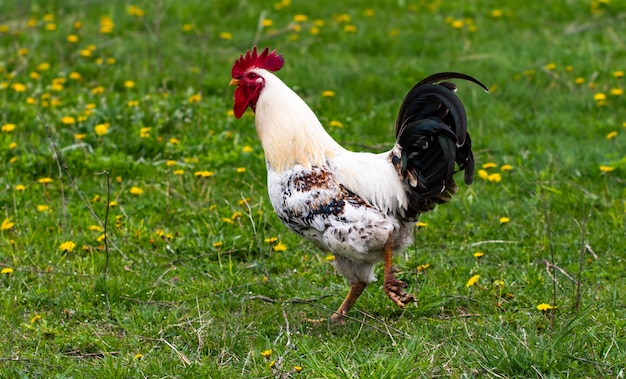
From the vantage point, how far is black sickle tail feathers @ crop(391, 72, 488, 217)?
15.5 ft

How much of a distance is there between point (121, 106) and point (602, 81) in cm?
492

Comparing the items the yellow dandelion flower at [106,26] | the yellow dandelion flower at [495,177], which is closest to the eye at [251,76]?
the yellow dandelion flower at [495,177]

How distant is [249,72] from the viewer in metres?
5.32

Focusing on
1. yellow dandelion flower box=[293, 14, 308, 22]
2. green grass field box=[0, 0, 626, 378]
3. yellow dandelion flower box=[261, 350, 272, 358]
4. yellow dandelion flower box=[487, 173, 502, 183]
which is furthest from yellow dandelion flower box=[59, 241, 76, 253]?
yellow dandelion flower box=[293, 14, 308, 22]

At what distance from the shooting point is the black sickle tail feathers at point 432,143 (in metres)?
4.71

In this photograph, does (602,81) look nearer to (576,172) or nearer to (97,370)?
(576,172)

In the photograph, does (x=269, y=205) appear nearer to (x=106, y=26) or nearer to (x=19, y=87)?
(x=19, y=87)

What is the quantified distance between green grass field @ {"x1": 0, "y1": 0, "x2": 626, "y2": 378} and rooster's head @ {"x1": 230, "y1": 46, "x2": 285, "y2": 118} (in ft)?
2.50

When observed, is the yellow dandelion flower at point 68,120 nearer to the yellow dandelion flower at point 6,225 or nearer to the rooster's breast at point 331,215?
the yellow dandelion flower at point 6,225

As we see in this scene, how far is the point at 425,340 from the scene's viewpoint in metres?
4.50

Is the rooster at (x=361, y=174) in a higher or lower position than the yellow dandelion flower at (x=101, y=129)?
higher

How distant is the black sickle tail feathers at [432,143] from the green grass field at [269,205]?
73 cm

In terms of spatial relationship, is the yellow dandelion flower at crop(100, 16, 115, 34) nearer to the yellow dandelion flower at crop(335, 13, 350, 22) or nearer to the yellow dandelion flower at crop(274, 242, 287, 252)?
the yellow dandelion flower at crop(335, 13, 350, 22)

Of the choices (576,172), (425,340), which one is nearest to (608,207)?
(576,172)
